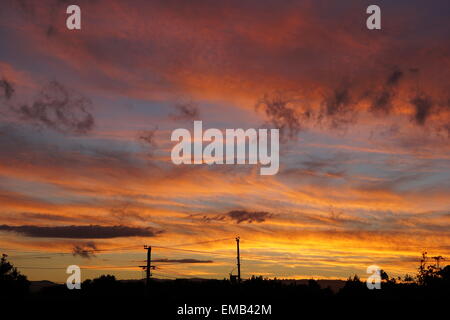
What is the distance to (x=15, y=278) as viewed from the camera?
505ft
